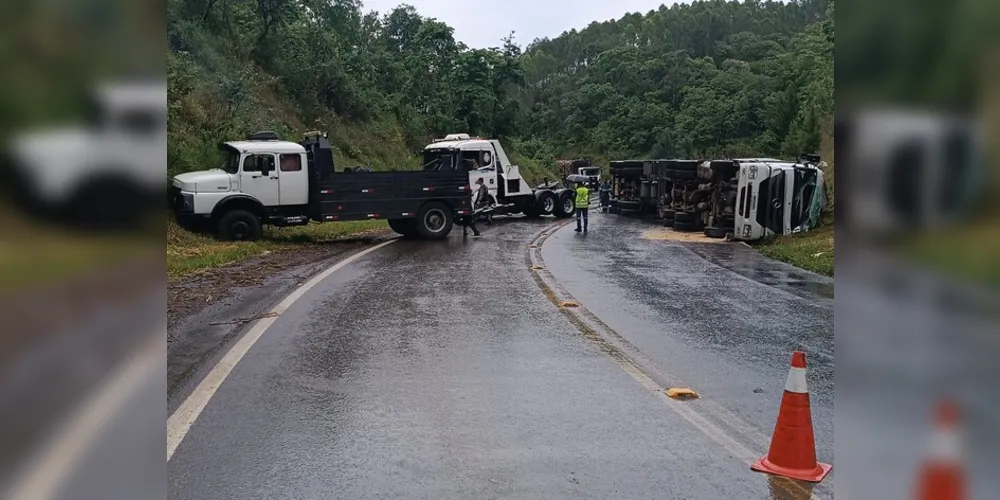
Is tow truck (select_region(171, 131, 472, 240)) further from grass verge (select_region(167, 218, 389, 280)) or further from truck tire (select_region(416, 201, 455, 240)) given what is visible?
grass verge (select_region(167, 218, 389, 280))

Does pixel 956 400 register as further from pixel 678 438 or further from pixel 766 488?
pixel 678 438

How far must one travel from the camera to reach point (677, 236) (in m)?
22.1

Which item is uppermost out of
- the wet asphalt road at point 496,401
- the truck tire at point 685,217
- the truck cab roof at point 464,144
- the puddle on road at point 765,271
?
the truck cab roof at point 464,144

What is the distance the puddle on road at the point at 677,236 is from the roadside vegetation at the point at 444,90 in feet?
11.2

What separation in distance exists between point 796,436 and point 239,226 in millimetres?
15249

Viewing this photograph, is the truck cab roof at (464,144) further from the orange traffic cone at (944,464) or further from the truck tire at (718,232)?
the orange traffic cone at (944,464)

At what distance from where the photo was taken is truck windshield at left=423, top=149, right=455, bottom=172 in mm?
23825

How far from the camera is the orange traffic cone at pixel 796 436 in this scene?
4559mm

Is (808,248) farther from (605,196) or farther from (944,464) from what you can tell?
(605,196)

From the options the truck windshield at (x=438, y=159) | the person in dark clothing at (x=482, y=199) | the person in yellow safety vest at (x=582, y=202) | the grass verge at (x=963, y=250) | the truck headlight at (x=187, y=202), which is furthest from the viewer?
the person in dark clothing at (x=482, y=199)

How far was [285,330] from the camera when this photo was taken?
866cm

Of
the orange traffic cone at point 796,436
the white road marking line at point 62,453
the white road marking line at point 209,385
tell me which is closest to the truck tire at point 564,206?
the white road marking line at point 209,385

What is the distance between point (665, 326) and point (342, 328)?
3486 mm

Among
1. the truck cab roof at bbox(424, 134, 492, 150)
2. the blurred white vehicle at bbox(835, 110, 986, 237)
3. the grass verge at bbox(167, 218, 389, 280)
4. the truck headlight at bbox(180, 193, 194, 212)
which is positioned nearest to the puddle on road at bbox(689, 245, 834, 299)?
the truck cab roof at bbox(424, 134, 492, 150)
